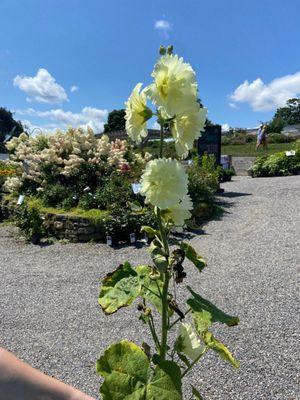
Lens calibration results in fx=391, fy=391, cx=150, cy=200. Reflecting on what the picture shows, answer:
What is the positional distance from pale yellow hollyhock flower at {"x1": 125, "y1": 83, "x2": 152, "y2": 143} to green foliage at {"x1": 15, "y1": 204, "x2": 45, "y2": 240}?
6.15 meters

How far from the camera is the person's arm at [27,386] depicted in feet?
3.13

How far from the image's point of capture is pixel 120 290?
1.19 m

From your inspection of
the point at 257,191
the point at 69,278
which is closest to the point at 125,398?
the point at 69,278

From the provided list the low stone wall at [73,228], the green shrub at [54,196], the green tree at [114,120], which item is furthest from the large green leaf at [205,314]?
the green tree at [114,120]

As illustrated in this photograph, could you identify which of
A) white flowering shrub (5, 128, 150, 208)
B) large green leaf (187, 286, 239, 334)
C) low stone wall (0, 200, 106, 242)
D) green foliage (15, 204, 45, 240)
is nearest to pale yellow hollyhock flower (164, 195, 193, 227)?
large green leaf (187, 286, 239, 334)

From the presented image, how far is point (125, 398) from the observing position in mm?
982

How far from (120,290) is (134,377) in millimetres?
261

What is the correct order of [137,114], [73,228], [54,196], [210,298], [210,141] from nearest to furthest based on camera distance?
[137,114]
[210,298]
[73,228]
[54,196]
[210,141]

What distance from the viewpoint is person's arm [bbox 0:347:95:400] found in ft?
3.13

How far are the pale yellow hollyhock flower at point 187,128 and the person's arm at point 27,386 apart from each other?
0.67 meters

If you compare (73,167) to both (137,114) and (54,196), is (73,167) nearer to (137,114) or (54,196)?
(54,196)

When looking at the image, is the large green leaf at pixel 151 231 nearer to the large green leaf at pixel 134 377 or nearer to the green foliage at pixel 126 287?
the green foliage at pixel 126 287

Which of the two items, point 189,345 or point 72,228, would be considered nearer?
point 189,345

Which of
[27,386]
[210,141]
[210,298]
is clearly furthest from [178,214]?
[210,141]
